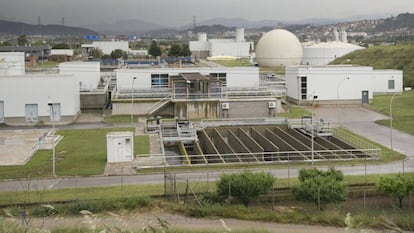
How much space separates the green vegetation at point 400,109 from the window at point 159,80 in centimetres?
1728

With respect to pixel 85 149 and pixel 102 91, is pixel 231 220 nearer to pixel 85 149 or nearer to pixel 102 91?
pixel 85 149

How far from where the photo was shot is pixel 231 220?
656 inches

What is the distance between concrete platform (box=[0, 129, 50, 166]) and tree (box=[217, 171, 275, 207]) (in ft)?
38.6

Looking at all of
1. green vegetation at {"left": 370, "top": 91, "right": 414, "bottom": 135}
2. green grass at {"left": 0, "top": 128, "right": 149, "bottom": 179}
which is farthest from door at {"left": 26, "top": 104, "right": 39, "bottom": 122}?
green vegetation at {"left": 370, "top": 91, "right": 414, "bottom": 135}

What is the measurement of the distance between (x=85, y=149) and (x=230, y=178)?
42.9 feet

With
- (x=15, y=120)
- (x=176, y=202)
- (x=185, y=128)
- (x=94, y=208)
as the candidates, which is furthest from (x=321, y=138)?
(x=15, y=120)

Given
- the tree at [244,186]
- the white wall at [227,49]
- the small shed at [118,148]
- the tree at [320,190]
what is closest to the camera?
the tree at [320,190]

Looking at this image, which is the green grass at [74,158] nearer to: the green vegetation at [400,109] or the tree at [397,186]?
the tree at [397,186]

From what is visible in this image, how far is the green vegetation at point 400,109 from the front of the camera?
34.5m

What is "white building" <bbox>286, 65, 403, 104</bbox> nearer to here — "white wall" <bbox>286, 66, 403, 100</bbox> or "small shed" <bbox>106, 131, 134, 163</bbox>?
"white wall" <bbox>286, 66, 403, 100</bbox>

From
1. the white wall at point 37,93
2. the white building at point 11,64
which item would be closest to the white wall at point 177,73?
the white wall at point 37,93

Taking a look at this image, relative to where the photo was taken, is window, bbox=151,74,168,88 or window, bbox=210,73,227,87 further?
window, bbox=210,73,227,87

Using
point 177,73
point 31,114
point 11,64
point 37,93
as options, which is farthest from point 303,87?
point 11,64

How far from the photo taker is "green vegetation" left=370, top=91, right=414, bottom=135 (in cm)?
3453
